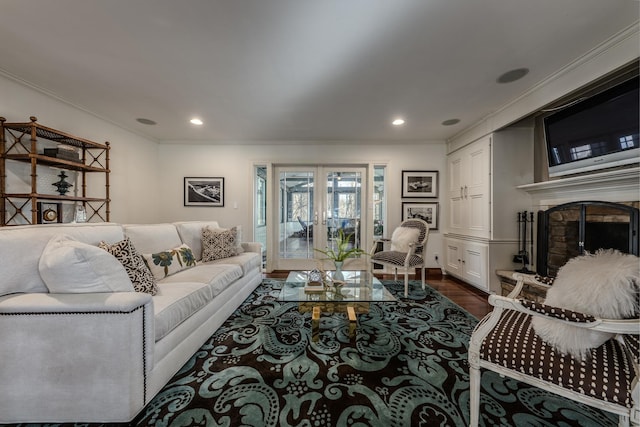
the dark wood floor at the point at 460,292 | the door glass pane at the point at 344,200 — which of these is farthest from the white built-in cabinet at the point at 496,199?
the door glass pane at the point at 344,200

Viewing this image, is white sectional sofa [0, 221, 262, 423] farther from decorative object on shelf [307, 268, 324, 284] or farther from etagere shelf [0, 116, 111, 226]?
etagere shelf [0, 116, 111, 226]

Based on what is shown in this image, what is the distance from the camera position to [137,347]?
1197 millimetres

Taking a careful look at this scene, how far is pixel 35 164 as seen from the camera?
2.24 m

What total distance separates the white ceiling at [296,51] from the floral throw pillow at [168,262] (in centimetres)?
169

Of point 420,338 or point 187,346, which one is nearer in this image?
point 187,346

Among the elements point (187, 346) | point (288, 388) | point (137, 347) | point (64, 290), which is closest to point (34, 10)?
point (64, 290)

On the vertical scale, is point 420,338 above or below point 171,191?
below

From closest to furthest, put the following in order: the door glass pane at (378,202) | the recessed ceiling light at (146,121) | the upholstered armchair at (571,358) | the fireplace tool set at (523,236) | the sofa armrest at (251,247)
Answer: the upholstered armchair at (571,358), the fireplace tool set at (523,236), the recessed ceiling light at (146,121), the sofa armrest at (251,247), the door glass pane at (378,202)

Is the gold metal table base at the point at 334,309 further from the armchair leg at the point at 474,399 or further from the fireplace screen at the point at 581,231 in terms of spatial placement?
the fireplace screen at the point at 581,231

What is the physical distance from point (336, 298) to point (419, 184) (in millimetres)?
3035

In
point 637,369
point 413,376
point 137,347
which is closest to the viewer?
point 637,369

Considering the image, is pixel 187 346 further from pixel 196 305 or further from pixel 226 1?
pixel 226 1

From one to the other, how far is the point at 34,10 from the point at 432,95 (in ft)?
10.6

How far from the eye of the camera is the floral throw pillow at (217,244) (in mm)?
2941
